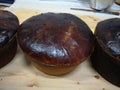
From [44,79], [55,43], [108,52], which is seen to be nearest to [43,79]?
[44,79]

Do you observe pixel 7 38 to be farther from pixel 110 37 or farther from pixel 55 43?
pixel 110 37

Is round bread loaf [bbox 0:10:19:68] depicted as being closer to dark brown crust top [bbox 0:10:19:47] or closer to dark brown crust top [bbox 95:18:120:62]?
dark brown crust top [bbox 0:10:19:47]

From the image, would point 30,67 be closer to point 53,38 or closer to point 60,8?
point 53,38

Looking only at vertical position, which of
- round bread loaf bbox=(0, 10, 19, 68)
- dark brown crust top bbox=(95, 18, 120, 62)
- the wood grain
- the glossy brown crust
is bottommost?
the wood grain

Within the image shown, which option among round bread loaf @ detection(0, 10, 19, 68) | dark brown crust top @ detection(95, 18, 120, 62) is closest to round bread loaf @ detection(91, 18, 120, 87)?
dark brown crust top @ detection(95, 18, 120, 62)

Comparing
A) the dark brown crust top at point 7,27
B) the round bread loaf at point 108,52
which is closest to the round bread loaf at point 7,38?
the dark brown crust top at point 7,27

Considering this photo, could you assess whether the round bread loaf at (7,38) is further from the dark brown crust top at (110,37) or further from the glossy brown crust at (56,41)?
the dark brown crust top at (110,37)
